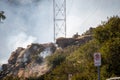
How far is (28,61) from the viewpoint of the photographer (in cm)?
17100

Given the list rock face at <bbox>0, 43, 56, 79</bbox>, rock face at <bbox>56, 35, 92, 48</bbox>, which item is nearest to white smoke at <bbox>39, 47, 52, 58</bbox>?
rock face at <bbox>0, 43, 56, 79</bbox>

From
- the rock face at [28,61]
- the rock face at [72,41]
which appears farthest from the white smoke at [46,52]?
the rock face at [72,41]

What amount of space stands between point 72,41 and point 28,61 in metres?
24.1

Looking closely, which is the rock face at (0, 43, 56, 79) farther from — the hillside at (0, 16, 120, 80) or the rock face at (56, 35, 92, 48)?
the rock face at (56, 35, 92, 48)

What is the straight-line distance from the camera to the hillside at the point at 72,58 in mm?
52781

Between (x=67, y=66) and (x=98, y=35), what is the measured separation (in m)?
32.4

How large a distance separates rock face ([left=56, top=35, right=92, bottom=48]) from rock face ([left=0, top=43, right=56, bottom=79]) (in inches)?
220

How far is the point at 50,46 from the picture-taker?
172 meters

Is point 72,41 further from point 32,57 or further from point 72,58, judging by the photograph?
point 72,58

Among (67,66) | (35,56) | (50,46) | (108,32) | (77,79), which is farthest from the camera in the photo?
(50,46)

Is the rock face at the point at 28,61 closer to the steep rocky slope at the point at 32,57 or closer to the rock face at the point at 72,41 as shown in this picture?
the steep rocky slope at the point at 32,57

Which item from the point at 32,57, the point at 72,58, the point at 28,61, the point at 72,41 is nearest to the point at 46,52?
the point at 32,57

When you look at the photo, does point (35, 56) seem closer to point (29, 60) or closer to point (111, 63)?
point (29, 60)

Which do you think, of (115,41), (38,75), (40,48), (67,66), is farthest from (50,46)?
(115,41)
